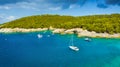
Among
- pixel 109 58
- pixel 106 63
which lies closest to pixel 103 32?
pixel 109 58

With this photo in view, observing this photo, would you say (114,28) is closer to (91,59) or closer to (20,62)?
(91,59)

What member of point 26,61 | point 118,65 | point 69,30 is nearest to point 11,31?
point 69,30

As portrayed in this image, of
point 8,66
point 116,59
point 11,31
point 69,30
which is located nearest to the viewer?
point 8,66

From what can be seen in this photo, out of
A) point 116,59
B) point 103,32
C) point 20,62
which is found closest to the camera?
point 20,62

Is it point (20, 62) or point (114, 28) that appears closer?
point (20, 62)

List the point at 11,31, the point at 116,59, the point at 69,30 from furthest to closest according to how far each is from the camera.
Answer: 1. the point at 11,31
2. the point at 69,30
3. the point at 116,59

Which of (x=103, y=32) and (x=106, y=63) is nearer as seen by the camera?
(x=106, y=63)

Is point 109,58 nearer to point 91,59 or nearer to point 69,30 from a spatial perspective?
point 91,59

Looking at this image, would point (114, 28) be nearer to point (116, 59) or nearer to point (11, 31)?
point (116, 59)

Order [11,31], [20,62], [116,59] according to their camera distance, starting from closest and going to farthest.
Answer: [20,62] < [116,59] < [11,31]
